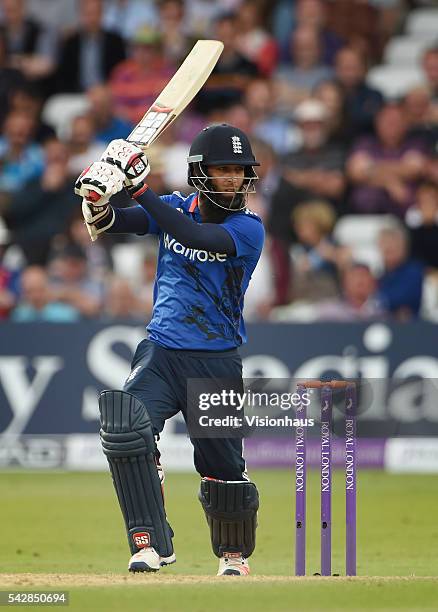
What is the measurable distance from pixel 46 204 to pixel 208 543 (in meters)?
5.30

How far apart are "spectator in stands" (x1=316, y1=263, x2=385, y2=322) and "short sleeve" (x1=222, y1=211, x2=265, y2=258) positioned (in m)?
4.75

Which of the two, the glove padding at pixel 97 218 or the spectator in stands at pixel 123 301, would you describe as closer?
the glove padding at pixel 97 218

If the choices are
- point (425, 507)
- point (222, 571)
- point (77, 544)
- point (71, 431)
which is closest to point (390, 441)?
point (425, 507)

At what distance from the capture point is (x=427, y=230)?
451 inches

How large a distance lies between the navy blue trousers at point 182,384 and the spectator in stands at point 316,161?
6.17 m

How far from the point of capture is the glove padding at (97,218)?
5.71m

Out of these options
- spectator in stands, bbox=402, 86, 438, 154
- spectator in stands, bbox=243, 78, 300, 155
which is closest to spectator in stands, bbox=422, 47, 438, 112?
spectator in stands, bbox=402, 86, 438, 154

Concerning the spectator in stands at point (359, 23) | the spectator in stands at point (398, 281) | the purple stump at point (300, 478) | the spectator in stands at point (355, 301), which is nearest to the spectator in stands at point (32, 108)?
the spectator in stands at point (359, 23)

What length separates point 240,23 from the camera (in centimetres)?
1370

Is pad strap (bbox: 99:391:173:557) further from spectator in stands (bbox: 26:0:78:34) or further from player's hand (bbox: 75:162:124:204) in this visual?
spectator in stands (bbox: 26:0:78:34)

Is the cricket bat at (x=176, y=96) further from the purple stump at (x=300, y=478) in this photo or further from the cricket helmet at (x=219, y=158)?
the purple stump at (x=300, y=478)

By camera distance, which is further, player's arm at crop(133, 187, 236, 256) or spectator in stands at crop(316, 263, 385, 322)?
spectator in stands at crop(316, 263, 385, 322)

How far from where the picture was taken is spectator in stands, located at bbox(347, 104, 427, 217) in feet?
39.5

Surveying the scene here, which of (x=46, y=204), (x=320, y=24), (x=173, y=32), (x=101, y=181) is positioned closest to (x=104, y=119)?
(x=46, y=204)
